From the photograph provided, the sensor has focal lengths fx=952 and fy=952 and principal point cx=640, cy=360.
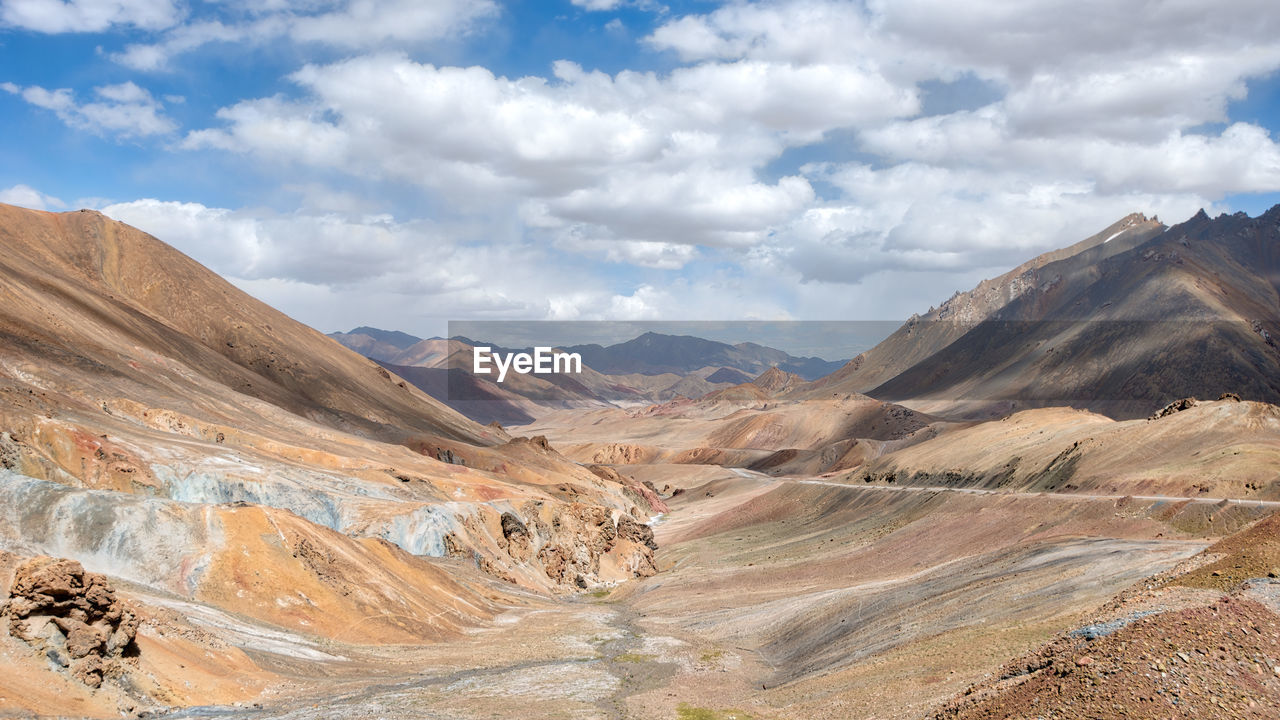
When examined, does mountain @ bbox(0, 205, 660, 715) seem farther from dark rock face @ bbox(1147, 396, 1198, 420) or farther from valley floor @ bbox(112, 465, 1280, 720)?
dark rock face @ bbox(1147, 396, 1198, 420)

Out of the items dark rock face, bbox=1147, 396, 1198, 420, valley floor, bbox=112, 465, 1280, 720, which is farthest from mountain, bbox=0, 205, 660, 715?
dark rock face, bbox=1147, 396, 1198, 420

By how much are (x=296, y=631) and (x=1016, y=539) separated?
41085mm

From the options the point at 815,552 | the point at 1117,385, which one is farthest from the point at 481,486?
the point at 1117,385

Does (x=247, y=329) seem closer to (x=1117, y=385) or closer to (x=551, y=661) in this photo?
(x=551, y=661)

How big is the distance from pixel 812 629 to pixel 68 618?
99.7 ft

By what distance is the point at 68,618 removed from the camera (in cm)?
2498

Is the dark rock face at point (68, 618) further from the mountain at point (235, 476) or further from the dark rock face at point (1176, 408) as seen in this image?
the dark rock face at point (1176, 408)

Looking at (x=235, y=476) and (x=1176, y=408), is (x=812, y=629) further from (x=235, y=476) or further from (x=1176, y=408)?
(x=1176, y=408)

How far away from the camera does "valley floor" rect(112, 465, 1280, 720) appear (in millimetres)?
28375

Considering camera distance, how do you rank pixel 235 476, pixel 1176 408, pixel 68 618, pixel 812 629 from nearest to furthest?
pixel 68 618 < pixel 812 629 < pixel 235 476 < pixel 1176 408

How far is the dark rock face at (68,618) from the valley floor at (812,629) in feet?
8.73

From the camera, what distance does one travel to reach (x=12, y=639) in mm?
24000

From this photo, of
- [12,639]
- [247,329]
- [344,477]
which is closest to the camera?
[12,639]

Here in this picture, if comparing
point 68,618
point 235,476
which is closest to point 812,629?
point 68,618
